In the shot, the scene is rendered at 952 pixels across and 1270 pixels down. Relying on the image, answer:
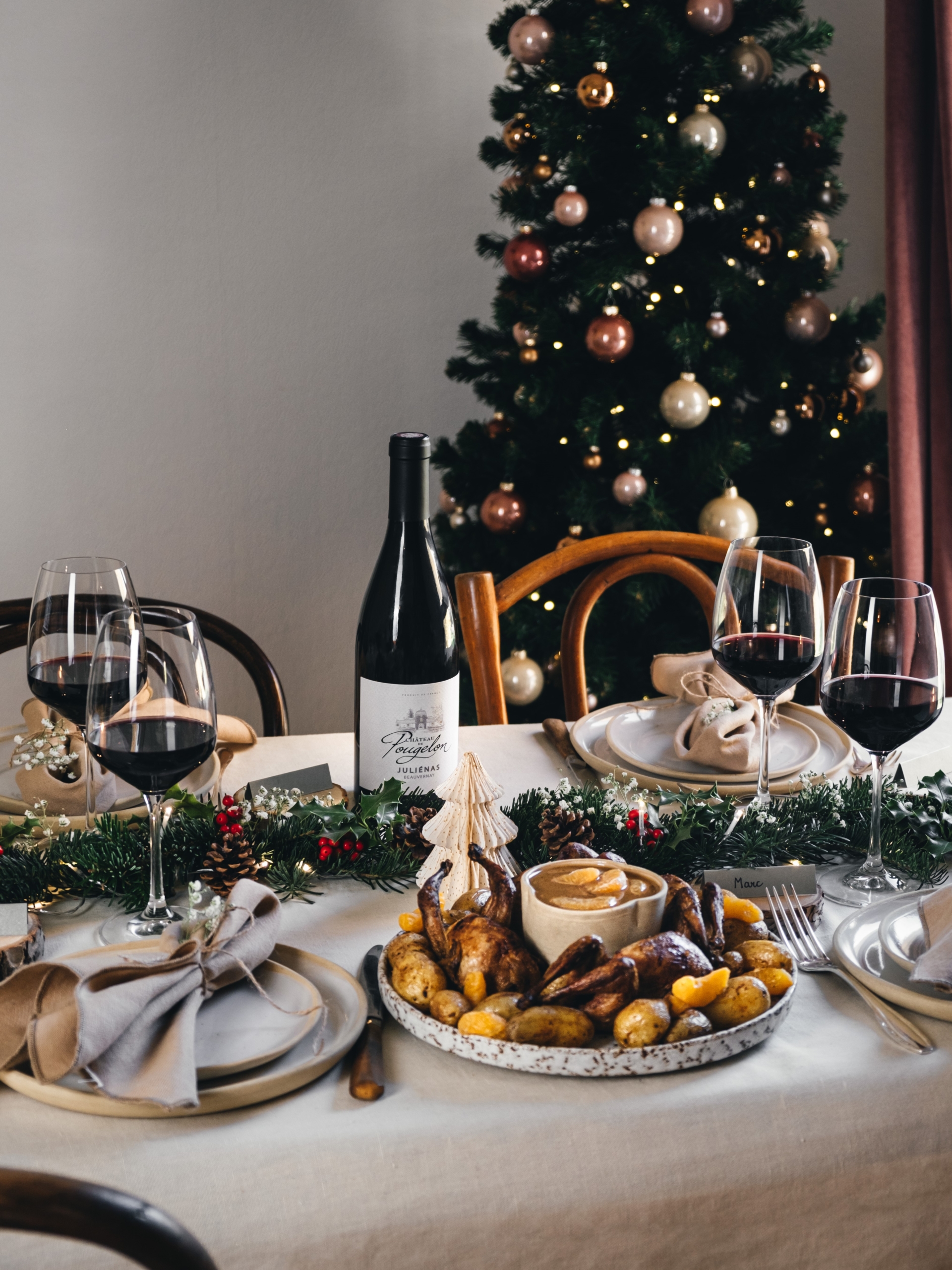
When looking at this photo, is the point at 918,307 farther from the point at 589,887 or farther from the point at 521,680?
the point at 589,887

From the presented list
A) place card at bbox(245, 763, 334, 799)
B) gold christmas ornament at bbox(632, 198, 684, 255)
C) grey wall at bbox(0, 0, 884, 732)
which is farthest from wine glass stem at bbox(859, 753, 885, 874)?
grey wall at bbox(0, 0, 884, 732)

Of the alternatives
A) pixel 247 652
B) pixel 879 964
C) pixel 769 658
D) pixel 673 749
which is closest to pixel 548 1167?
pixel 879 964

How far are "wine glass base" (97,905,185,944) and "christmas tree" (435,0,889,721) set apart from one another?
4.90 ft

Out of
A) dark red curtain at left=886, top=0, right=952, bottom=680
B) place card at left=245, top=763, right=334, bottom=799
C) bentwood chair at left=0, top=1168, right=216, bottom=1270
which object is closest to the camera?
bentwood chair at left=0, top=1168, right=216, bottom=1270

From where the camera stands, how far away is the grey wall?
244 centimetres

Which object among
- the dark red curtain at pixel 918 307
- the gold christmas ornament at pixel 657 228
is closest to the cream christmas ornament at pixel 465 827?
the gold christmas ornament at pixel 657 228

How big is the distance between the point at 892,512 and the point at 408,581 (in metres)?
1.51

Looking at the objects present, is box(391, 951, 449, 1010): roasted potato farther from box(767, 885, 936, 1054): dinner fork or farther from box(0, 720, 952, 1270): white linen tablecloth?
box(767, 885, 936, 1054): dinner fork

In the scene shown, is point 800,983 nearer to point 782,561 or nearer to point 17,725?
point 782,561

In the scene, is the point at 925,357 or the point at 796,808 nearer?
the point at 796,808

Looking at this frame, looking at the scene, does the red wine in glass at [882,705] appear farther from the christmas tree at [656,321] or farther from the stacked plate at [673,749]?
the christmas tree at [656,321]

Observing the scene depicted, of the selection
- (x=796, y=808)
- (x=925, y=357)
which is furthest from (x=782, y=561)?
(x=925, y=357)

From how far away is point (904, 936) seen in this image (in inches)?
29.0

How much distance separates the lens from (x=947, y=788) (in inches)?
38.8
